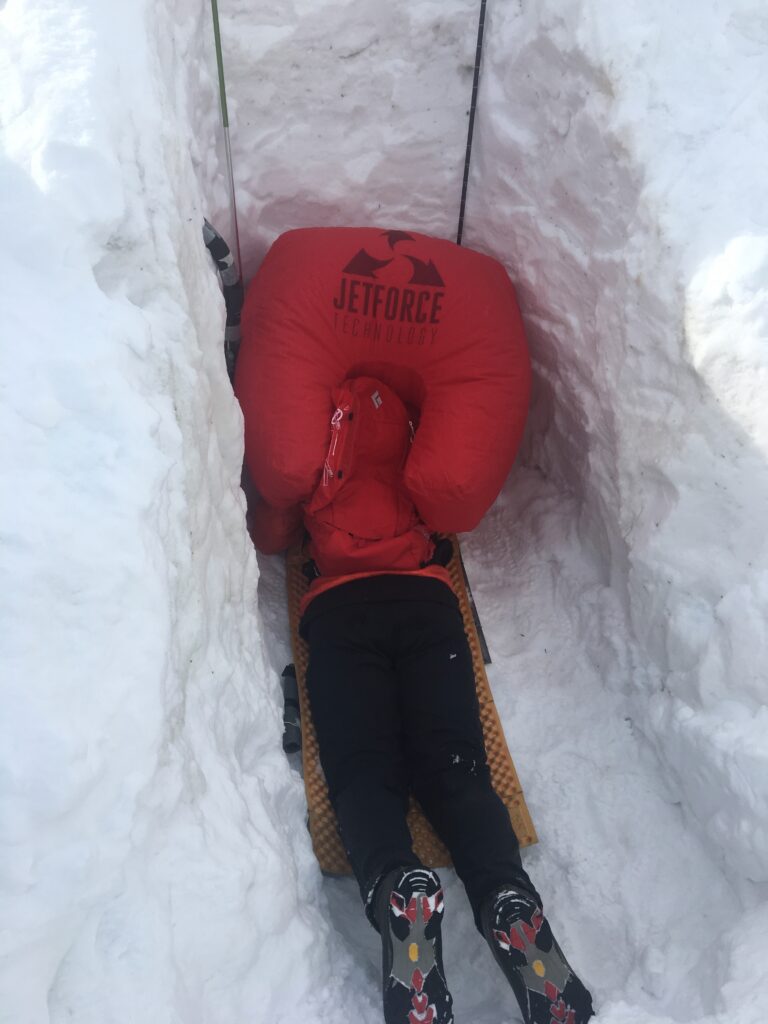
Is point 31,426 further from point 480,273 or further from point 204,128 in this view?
point 480,273

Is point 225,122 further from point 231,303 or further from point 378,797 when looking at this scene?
point 378,797

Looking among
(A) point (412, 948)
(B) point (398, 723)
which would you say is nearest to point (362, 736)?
(B) point (398, 723)

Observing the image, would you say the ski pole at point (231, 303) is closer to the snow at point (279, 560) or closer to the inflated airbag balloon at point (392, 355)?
the inflated airbag balloon at point (392, 355)

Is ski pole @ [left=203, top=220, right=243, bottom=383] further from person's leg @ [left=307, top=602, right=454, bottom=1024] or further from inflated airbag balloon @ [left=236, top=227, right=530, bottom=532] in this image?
person's leg @ [left=307, top=602, right=454, bottom=1024]

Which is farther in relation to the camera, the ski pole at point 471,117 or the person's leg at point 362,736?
the ski pole at point 471,117

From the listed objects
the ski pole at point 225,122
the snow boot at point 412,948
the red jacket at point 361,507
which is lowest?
the snow boot at point 412,948

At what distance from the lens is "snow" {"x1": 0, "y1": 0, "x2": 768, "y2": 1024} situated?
100 cm

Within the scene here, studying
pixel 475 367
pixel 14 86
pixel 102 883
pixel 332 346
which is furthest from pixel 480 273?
pixel 102 883

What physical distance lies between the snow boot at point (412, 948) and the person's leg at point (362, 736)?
0.14 feet

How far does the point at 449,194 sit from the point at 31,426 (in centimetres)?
136

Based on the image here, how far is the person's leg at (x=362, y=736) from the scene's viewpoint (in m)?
1.36

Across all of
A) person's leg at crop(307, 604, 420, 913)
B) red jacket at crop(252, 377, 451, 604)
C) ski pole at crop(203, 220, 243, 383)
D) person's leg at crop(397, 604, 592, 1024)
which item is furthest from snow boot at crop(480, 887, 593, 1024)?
ski pole at crop(203, 220, 243, 383)

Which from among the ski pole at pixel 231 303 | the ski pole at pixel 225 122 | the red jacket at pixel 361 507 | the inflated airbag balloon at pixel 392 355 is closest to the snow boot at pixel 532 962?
the red jacket at pixel 361 507

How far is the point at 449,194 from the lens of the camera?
2025mm
